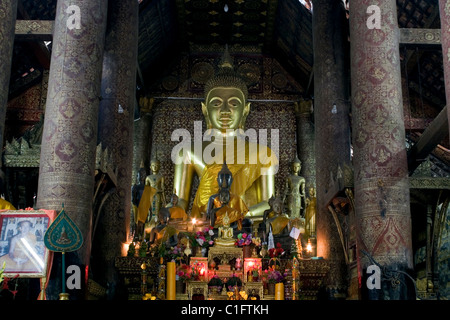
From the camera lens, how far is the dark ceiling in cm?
1150

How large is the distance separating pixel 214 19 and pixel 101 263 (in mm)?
8137

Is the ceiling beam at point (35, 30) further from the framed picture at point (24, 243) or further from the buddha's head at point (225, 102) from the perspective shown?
the buddha's head at point (225, 102)

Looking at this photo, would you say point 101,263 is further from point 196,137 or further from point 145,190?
point 196,137

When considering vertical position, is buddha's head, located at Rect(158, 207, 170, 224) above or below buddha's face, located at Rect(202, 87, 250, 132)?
below

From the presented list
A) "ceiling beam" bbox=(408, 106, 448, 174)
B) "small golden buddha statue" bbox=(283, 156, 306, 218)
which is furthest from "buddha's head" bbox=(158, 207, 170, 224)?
"small golden buddha statue" bbox=(283, 156, 306, 218)

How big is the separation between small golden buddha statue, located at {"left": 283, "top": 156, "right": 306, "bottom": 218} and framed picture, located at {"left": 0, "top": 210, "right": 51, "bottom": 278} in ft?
26.5

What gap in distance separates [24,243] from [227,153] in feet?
25.5

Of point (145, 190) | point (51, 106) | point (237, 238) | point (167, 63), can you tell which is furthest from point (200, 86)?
point (51, 106)

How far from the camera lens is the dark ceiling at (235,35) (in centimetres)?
1150

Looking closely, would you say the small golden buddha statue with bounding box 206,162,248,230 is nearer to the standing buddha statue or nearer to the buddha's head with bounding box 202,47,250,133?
the standing buddha statue

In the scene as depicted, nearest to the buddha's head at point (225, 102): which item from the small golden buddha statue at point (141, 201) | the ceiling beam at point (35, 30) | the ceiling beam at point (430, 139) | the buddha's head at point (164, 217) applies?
the small golden buddha statue at point (141, 201)

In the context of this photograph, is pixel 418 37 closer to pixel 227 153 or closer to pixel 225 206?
pixel 225 206

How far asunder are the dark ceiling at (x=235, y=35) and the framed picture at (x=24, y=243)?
6.58 meters

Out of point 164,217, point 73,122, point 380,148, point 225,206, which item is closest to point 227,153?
point 225,206
